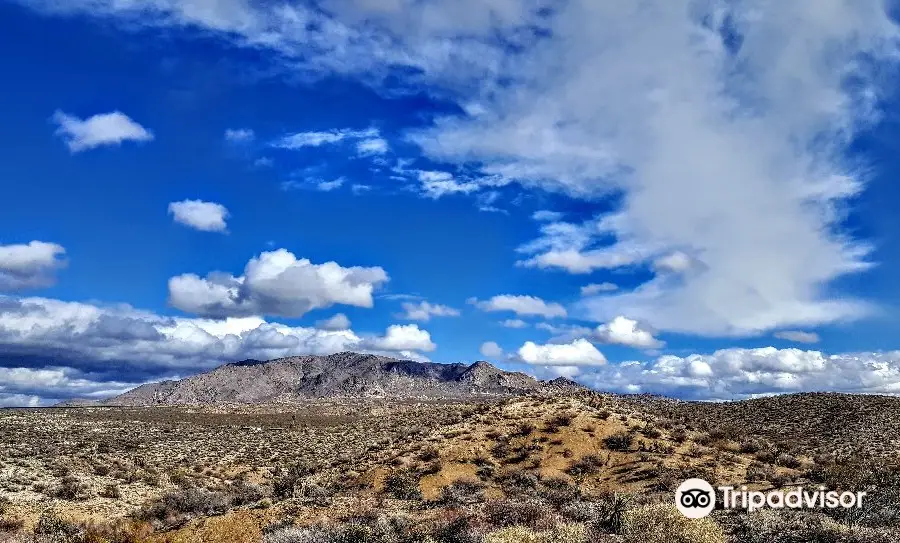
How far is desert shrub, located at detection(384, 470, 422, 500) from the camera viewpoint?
82.9 feet

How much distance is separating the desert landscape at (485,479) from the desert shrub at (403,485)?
0.13m

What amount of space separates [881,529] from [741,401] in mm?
66633

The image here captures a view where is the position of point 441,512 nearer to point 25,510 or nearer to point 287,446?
point 25,510

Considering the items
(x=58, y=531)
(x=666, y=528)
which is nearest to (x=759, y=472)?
(x=666, y=528)

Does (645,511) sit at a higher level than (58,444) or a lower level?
higher

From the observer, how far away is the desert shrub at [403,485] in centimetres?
2528

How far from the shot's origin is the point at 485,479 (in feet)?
96.3

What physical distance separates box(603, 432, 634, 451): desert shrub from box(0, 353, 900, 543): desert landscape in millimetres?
106

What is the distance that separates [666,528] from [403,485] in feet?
52.1

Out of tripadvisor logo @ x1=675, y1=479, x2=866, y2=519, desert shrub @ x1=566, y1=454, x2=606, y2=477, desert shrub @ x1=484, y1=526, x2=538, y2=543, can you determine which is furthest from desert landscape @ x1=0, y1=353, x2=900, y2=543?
tripadvisor logo @ x1=675, y1=479, x2=866, y2=519

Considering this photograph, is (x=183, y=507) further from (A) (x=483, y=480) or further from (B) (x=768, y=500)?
(B) (x=768, y=500)

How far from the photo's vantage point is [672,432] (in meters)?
34.4

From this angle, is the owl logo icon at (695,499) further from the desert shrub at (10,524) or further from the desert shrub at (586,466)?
the desert shrub at (10,524)

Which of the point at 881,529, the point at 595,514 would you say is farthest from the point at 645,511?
the point at 881,529
